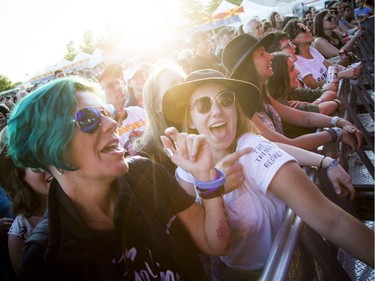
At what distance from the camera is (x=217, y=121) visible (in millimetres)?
1870

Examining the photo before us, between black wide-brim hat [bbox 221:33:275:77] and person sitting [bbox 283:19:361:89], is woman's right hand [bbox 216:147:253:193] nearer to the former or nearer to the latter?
black wide-brim hat [bbox 221:33:275:77]

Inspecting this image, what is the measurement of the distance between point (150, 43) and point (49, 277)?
21.5m

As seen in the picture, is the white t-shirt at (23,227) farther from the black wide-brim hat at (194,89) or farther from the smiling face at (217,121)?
the smiling face at (217,121)

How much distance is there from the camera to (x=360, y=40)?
6.15 metres

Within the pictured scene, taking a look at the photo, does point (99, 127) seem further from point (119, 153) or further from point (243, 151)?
point (243, 151)

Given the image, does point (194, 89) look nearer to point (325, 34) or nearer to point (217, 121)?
point (217, 121)

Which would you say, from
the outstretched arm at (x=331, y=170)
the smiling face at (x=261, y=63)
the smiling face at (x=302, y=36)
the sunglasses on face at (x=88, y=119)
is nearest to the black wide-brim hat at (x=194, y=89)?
the outstretched arm at (x=331, y=170)

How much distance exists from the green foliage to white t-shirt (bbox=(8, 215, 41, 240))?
5904 centimetres

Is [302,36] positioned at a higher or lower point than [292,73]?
higher

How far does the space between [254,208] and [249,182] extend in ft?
0.52

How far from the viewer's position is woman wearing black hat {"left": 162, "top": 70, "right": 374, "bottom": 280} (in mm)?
1306

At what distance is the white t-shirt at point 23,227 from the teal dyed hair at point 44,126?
A: 2.99 ft

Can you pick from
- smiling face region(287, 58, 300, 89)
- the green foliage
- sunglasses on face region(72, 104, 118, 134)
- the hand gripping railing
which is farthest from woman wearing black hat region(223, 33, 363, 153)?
the green foliage

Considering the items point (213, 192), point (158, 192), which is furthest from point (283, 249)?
point (158, 192)
